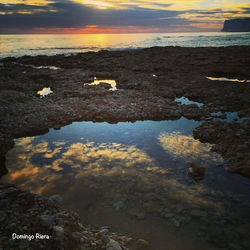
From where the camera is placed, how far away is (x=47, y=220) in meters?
4.03

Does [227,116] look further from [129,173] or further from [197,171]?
[129,173]

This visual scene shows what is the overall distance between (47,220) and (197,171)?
16.6 ft

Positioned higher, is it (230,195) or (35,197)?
(35,197)

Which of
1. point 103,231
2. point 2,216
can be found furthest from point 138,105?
point 2,216

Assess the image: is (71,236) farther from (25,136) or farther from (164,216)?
(25,136)

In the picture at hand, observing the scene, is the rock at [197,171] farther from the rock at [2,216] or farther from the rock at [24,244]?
the rock at [2,216]

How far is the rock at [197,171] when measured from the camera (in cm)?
663

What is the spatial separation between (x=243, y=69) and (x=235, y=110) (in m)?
13.5

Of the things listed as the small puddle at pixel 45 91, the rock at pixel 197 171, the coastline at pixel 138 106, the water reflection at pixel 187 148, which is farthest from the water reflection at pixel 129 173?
the small puddle at pixel 45 91

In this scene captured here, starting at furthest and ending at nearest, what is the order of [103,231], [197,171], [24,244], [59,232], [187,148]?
[187,148] < [197,171] < [103,231] < [59,232] < [24,244]

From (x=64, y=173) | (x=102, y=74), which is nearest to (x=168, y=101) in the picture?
(x=64, y=173)

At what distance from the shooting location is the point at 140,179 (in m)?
6.55

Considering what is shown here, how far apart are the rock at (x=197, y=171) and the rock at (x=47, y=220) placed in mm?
4674

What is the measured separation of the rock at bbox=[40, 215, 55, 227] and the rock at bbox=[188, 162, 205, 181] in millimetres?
4674
